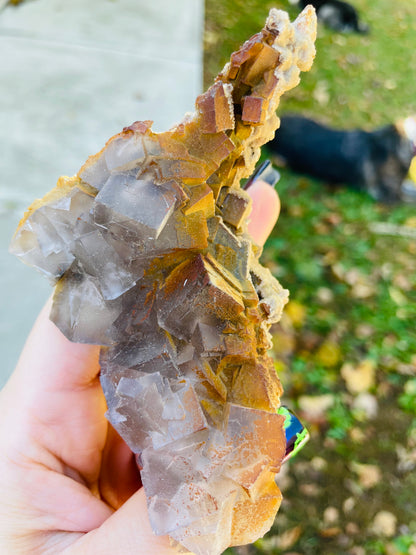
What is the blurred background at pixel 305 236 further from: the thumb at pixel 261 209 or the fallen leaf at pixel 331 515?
the thumb at pixel 261 209

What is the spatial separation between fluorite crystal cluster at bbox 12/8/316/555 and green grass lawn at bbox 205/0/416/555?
56.1 inches

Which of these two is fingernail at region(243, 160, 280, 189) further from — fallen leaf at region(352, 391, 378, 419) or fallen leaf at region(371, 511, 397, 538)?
fallen leaf at region(371, 511, 397, 538)

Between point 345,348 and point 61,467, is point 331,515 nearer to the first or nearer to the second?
point 345,348

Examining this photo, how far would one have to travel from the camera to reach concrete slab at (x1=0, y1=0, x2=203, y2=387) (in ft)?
8.83

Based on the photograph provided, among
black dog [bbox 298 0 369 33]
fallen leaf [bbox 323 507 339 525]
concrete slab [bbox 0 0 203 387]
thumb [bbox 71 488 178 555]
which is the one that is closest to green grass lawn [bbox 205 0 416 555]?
fallen leaf [bbox 323 507 339 525]

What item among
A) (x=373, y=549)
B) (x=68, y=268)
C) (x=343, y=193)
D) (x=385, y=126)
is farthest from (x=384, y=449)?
(x=385, y=126)

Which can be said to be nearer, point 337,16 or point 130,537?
point 130,537

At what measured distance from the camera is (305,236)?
3.21 m

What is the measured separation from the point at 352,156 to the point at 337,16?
196 centimetres

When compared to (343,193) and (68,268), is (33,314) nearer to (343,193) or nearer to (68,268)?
(68,268)

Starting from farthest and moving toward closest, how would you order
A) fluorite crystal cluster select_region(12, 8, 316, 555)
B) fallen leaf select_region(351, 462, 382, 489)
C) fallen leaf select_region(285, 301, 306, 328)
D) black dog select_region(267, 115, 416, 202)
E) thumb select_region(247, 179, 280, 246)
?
black dog select_region(267, 115, 416, 202), fallen leaf select_region(285, 301, 306, 328), fallen leaf select_region(351, 462, 382, 489), thumb select_region(247, 179, 280, 246), fluorite crystal cluster select_region(12, 8, 316, 555)

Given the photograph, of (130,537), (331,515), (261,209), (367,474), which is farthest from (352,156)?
(130,537)

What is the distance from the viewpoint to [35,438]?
1352mm

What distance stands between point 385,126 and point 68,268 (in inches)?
124
